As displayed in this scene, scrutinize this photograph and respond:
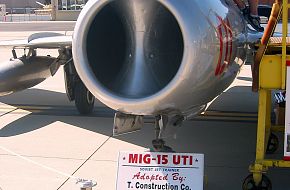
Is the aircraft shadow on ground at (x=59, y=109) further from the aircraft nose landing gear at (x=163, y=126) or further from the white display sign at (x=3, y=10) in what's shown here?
the white display sign at (x=3, y=10)

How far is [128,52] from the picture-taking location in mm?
4688

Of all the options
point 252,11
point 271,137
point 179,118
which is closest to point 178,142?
point 271,137

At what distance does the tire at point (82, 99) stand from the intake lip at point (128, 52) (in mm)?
4123

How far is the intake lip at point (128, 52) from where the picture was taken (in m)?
4.12

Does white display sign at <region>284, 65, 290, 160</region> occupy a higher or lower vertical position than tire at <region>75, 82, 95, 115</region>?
higher

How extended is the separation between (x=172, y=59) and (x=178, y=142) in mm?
2539

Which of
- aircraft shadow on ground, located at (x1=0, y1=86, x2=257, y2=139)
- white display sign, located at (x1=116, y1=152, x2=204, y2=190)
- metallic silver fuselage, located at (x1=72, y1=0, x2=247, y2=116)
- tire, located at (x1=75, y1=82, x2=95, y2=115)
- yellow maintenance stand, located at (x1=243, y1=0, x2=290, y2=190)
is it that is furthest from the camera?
tire, located at (x1=75, y1=82, x2=95, y2=115)

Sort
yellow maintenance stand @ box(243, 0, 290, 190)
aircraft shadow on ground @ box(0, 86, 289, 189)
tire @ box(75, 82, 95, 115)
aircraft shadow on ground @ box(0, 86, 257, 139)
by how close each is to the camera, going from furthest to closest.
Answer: tire @ box(75, 82, 95, 115), aircraft shadow on ground @ box(0, 86, 257, 139), aircraft shadow on ground @ box(0, 86, 289, 189), yellow maintenance stand @ box(243, 0, 290, 190)

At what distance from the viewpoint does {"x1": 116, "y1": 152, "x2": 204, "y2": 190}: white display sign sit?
428 centimetres

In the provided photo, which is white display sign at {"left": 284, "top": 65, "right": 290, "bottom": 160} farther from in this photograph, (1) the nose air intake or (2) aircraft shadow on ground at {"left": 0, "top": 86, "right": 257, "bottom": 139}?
(2) aircraft shadow on ground at {"left": 0, "top": 86, "right": 257, "bottom": 139}

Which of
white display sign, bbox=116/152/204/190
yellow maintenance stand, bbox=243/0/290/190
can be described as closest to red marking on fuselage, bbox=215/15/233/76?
yellow maintenance stand, bbox=243/0/290/190

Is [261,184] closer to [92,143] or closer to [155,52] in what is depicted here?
[155,52]

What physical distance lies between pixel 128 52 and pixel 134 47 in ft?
0.46

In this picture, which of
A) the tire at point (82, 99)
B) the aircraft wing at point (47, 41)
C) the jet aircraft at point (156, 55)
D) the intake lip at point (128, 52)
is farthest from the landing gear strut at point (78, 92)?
the intake lip at point (128, 52)
